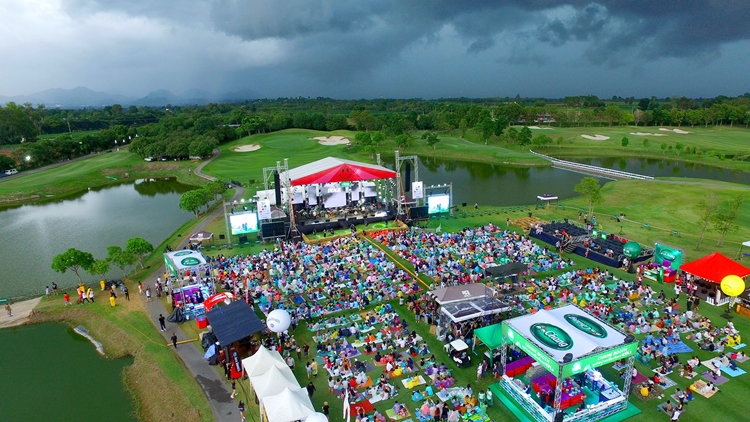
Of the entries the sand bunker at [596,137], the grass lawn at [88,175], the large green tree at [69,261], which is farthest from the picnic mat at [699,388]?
the sand bunker at [596,137]

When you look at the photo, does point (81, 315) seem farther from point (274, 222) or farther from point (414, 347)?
point (414, 347)

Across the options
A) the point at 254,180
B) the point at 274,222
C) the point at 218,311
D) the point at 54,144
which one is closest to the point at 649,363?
the point at 218,311

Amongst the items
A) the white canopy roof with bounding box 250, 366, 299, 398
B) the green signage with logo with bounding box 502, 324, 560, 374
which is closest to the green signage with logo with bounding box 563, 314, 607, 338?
the green signage with logo with bounding box 502, 324, 560, 374

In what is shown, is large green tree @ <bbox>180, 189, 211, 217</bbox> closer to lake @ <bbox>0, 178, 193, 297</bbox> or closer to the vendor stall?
lake @ <bbox>0, 178, 193, 297</bbox>

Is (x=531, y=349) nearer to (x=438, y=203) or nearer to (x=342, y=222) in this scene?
(x=342, y=222)

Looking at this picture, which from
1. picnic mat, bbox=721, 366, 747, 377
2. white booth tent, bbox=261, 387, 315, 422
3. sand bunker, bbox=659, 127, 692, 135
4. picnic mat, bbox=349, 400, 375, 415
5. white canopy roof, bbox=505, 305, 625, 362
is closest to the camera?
white booth tent, bbox=261, 387, 315, 422

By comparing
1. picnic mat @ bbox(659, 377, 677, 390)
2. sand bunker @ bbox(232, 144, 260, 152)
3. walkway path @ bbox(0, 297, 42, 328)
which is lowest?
walkway path @ bbox(0, 297, 42, 328)

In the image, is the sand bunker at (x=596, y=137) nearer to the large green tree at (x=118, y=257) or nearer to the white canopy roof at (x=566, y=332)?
the white canopy roof at (x=566, y=332)
